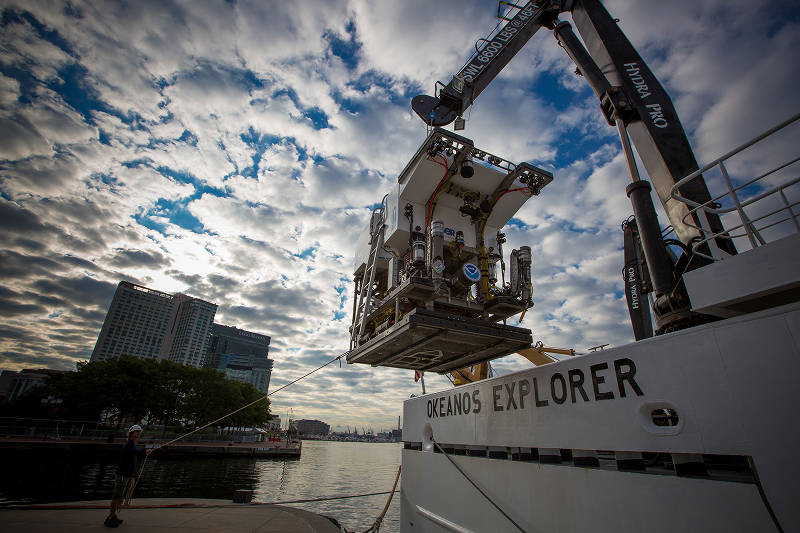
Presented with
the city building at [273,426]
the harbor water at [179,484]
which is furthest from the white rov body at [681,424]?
the city building at [273,426]

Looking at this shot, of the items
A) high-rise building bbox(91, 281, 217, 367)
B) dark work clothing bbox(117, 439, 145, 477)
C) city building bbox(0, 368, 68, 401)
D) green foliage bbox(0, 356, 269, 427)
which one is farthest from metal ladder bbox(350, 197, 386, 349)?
high-rise building bbox(91, 281, 217, 367)

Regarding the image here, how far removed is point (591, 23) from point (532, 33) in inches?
103

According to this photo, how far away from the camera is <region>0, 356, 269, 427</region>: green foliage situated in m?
42.3

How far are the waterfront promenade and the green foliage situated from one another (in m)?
45.5

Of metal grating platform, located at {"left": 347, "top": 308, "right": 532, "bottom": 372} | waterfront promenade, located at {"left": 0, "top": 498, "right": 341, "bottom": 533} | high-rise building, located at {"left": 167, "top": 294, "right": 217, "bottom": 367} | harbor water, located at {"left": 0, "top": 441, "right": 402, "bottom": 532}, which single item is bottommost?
harbor water, located at {"left": 0, "top": 441, "right": 402, "bottom": 532}

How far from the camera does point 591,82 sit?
6.30 metres

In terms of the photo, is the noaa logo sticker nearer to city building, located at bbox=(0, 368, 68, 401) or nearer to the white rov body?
the white rov body

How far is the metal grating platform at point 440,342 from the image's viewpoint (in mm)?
6072

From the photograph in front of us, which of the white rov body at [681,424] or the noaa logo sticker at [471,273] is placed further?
the noaa logo sticker at [471,273]

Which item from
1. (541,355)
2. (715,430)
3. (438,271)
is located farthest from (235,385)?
(715,430)

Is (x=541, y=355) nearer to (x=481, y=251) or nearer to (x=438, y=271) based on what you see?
(x=481, y=251)

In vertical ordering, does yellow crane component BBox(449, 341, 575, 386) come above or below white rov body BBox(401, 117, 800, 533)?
above

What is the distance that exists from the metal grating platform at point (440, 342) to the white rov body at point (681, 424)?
1.53m

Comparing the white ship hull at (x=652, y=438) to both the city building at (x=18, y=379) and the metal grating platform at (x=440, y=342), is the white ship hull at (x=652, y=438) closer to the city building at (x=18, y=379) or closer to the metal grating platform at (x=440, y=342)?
the metal grating platform at (x=440, y=342)
